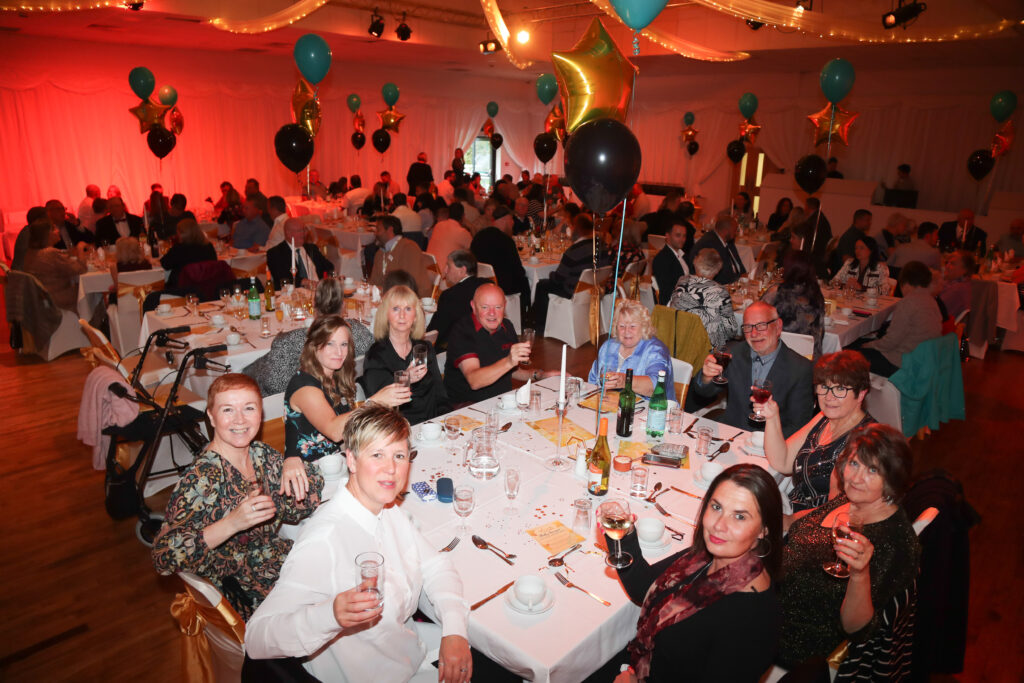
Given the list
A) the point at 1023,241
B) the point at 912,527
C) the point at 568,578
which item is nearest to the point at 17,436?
the point at 568,578

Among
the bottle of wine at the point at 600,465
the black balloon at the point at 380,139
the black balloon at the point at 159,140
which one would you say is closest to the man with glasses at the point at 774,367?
the bottle of wine at the point at 600,465

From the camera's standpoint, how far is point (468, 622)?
195 centimetres

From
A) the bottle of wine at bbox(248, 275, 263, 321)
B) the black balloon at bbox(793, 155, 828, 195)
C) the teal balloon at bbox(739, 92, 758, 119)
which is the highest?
the teal balloon at bbox(739, 92, 758, 119)

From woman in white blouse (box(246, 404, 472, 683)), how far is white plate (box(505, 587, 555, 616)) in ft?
0.47

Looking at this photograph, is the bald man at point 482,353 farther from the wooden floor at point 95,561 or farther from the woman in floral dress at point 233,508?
the wooden floor at point 95,561

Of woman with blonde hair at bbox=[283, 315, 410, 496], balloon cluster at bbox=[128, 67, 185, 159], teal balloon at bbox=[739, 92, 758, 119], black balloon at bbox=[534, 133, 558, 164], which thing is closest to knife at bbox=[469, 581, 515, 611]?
woman with blonde hair at bbox=[283, 315, 410, 496]

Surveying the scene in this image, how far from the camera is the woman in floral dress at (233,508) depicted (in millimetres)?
2055

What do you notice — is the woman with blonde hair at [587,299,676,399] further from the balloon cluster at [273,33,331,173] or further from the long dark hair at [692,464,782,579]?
the balloon cluster at [273,33,331,173]

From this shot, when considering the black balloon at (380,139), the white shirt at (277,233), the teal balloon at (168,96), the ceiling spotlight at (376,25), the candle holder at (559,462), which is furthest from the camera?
the black balloon at (380,139)

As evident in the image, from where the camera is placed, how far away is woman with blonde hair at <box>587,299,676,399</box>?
362cm

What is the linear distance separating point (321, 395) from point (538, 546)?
1.29 m

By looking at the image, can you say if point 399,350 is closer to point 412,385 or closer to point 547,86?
point 412,385

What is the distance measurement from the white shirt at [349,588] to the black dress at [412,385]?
55.9 inches

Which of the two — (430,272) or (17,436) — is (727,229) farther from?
(17,436)
